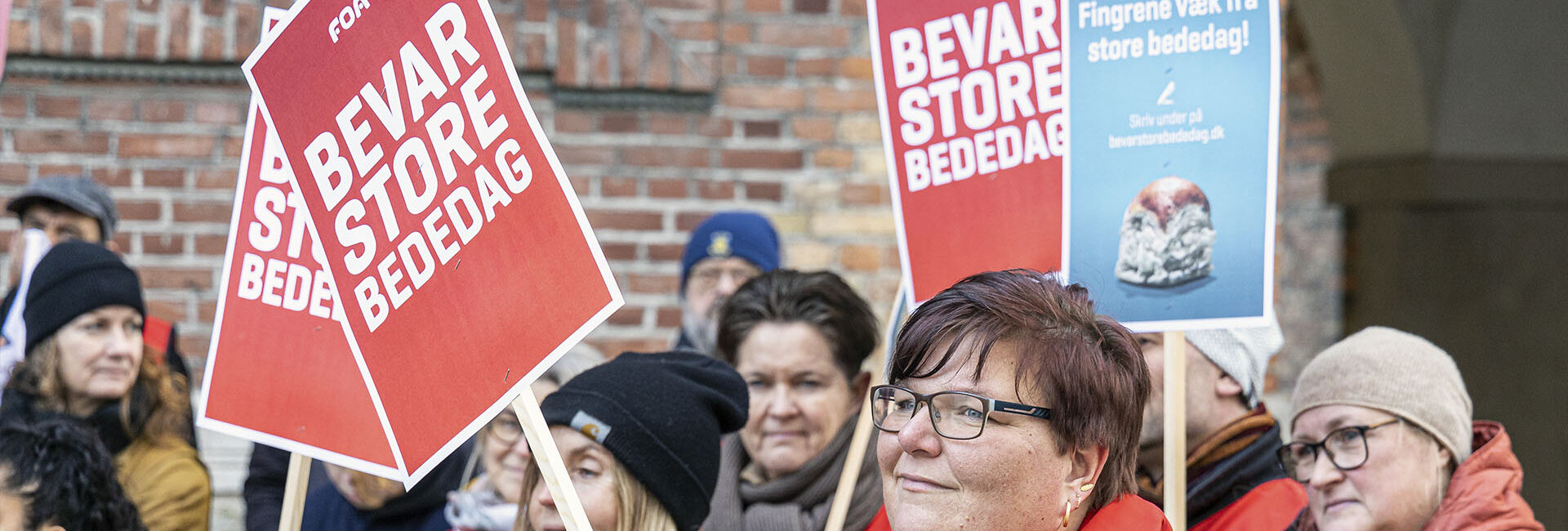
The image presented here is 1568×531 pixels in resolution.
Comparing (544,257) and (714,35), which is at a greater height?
(714,35)

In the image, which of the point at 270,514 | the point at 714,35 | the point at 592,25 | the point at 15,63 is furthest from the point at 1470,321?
the point at 15,63

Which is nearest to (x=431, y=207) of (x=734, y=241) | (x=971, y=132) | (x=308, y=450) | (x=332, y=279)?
(x=332, y=279)

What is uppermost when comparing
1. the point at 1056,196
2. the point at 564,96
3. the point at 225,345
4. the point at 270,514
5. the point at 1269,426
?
the point at 564,96

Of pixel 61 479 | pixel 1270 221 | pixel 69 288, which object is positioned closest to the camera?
pixel 1270 221

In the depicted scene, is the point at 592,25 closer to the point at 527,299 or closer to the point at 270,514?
the point at 270,514

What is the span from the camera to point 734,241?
384 cm

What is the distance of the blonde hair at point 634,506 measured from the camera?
241 centimetres

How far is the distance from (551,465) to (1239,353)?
1264mm

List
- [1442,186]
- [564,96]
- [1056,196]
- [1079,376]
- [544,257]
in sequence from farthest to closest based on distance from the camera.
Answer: [1442,186] → [564,96] → [1056,196] → [544,257] → [1079,376]

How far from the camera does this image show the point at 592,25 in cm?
419

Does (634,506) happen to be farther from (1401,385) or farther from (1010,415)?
(1401,385)

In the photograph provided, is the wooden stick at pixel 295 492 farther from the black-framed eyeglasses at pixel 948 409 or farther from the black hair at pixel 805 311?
the black-framed eyeglasses at pixel 948 409

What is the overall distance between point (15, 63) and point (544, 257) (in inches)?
102

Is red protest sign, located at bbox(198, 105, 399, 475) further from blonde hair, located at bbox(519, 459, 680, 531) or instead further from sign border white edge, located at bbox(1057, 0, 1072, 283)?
sign border white edge, located at bbox(1057, 0, 1072, 283)
